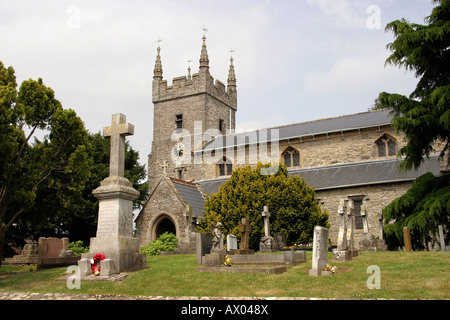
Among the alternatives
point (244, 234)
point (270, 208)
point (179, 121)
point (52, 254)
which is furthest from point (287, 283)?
point (179, 121)

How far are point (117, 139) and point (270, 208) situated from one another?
12.5m

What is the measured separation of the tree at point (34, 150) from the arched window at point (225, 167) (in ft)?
54.3

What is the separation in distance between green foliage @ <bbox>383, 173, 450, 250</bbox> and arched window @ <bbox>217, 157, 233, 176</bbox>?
56.9 ft

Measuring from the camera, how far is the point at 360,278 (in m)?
9.95

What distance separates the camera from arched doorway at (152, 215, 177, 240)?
2606cm

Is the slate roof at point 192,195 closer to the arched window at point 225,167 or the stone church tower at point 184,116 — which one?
the arched window at point 225,167

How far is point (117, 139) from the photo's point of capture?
1276cm

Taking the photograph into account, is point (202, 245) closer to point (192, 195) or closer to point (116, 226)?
point (116, 226)

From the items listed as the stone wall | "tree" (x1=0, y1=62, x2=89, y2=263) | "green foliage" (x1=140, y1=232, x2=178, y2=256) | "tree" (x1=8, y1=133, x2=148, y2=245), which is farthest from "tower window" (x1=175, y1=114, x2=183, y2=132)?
"tree" (x1=0, y1=62, x2=89, y2=263)

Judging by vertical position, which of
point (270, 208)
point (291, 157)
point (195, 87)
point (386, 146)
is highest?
point (195, 87)

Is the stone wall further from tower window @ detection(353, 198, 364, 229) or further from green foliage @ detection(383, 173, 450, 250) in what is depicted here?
green foliage @ detection(383, 173, 450, 250)

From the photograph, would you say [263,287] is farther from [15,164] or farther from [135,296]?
[15,164]

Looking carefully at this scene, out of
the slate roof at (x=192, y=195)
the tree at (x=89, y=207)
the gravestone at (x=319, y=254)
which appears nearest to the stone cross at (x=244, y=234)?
the gravestone at (x=319, y=254)

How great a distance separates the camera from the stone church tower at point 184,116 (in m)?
40.6
